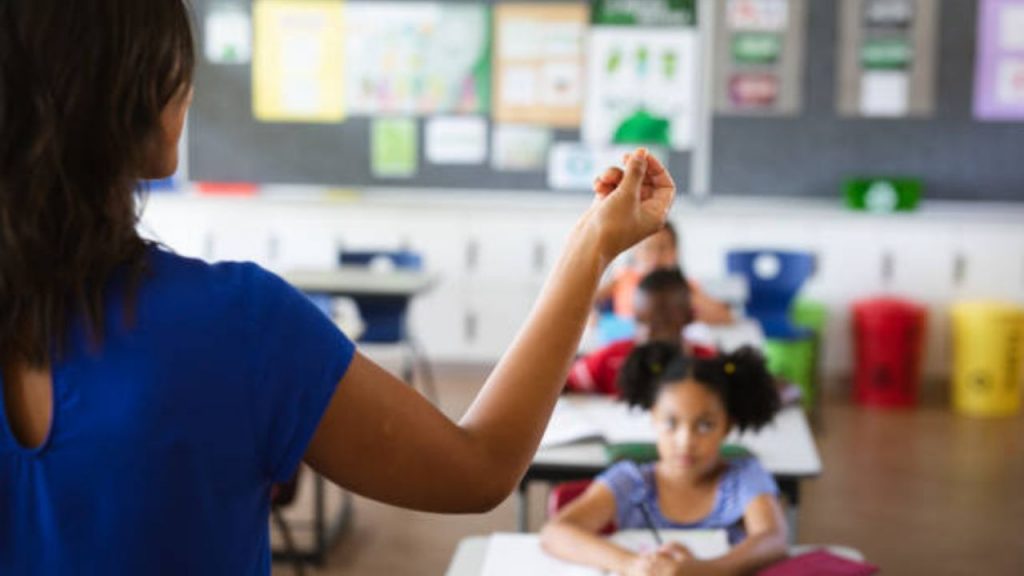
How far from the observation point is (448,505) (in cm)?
96

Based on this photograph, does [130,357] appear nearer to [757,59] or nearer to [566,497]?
[566,497]

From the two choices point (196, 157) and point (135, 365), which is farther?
point (196, 157)

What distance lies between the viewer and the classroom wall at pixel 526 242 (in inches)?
258

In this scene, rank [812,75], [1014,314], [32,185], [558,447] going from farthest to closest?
1. [812,75]
2. [1014,314]
3. [558,447]
4. [32,185]

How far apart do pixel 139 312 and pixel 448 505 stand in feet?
0.85

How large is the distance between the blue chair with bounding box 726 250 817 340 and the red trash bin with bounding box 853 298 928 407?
0.41 metres

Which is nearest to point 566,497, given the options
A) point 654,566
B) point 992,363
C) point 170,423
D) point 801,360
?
point 654,566

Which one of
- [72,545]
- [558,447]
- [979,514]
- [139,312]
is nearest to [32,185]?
[139,312]

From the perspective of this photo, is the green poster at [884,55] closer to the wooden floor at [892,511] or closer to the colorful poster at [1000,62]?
the colorful poster at [1000,62]

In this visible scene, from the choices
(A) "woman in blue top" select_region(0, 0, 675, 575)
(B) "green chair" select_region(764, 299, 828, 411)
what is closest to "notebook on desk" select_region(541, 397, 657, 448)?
(A) "woman in blue top" select_region(0, 0, 675, 575)

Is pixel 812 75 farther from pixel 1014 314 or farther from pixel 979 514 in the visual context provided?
pixel 979 514

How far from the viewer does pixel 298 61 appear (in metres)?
6.89

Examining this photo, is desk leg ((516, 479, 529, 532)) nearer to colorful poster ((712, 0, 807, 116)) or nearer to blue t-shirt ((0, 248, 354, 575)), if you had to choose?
blue t-shirt ((0, 248, 354, 575))

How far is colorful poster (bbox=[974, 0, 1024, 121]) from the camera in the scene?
6.55 meters
